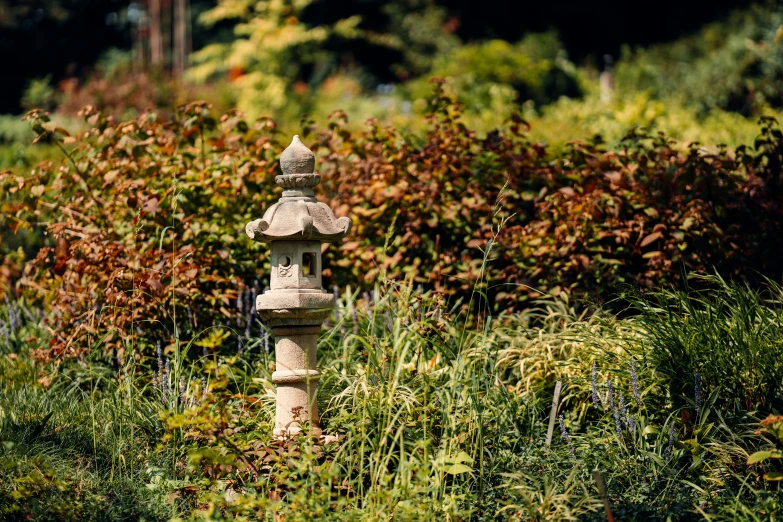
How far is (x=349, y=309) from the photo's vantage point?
14.6ft

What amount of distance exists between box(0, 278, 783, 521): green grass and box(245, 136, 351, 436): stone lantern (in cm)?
18

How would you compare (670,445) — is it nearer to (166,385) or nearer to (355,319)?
(355,319)

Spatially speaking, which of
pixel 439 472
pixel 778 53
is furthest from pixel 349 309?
pixel 778 53

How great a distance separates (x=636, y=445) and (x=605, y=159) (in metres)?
1.93

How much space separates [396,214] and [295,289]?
134 cm

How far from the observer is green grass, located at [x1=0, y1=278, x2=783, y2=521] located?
3.01 meters

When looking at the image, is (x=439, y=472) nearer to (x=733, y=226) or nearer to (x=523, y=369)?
(x=523, y=369)

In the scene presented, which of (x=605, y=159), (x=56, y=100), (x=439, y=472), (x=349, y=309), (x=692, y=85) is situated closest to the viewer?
(x=439, y=472)

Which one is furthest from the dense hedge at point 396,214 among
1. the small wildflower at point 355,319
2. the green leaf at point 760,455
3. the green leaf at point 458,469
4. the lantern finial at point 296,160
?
the green leaf at point 760,455

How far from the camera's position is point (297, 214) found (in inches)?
134

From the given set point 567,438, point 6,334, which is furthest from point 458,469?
point 6,334

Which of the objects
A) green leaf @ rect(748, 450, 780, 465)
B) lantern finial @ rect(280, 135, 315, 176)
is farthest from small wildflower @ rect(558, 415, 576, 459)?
lantern finial @ rect(280, 135, 315, 176)

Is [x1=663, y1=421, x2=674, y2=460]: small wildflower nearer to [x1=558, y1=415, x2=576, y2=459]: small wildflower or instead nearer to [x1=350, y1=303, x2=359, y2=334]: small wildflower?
[x1=558, y1=415, x2=576, y2=459]: small wildflower

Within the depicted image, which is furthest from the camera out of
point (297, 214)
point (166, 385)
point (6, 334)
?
point (6, 334)
